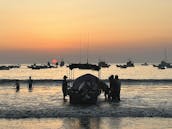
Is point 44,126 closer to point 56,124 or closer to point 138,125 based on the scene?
point 56,124

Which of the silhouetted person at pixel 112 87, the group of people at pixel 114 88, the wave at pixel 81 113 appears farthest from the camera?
Answer: the silhouetted person at pixel 112 87

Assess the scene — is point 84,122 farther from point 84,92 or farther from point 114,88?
point 114,88

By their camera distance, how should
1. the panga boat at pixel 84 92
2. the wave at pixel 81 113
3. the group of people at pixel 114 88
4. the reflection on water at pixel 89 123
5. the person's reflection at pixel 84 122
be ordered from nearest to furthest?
the reflection on water at pixel 89 123 < the person's reflection at pixel 84 122 < the wave at pixel 81 113 < the panga boat at pixel 84 92 < the group of people at pixel 114 88

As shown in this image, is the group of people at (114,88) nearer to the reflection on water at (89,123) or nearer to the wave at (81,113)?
the wave at (81,113)

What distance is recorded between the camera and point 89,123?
810 inches

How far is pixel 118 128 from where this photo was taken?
18.7 meters

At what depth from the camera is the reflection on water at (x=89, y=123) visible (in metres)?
19.3

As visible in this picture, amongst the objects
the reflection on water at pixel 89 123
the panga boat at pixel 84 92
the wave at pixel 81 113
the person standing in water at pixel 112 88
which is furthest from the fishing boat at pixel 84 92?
the reflection on water at pixel 89 123

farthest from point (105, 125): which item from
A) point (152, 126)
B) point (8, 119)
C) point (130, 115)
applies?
point (8, 119)

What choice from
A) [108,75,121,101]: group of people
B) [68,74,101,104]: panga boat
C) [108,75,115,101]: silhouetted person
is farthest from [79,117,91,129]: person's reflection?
[108,75,115,101]: silhouetted person

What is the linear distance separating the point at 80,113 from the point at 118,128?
6.41 metres

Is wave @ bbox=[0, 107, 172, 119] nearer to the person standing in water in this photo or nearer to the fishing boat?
the fishing boat

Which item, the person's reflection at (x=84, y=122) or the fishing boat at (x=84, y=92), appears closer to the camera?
the person's reflection at (x=84, y=122)

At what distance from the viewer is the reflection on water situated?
19.3 m
